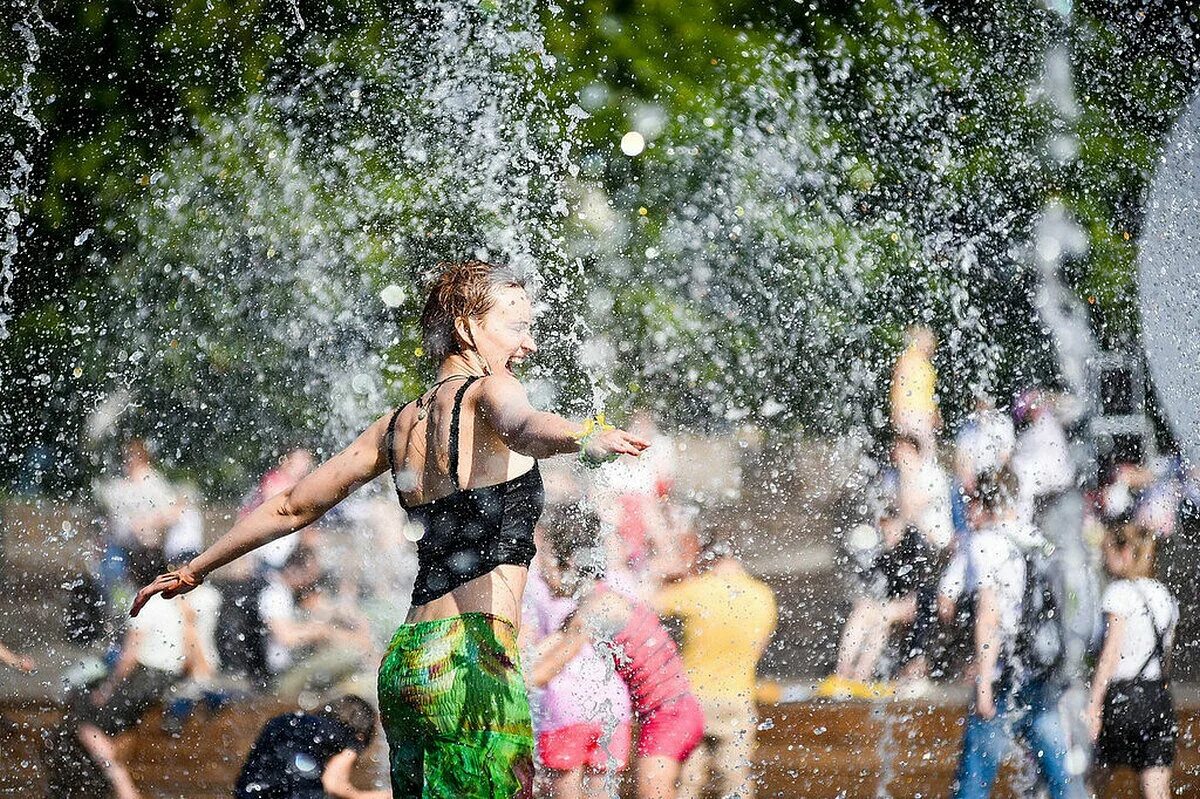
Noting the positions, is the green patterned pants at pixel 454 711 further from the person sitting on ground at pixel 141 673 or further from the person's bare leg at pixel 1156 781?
the person's bare leg at pixel 1156 781

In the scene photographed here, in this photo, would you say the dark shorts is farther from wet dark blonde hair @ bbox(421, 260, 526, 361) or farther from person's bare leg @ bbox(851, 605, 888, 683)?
wet dark blonde hair @ bbox(421, 260, 526, 361)

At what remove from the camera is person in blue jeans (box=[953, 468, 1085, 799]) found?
13.4ft

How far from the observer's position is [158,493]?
186 inches

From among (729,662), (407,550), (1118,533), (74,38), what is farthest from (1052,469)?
(74,38)

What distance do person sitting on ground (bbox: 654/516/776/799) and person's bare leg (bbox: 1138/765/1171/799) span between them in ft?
4.53

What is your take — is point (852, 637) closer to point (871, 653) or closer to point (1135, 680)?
point (871, 653)

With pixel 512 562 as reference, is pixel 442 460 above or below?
above

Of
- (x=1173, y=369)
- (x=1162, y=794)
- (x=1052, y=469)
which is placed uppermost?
(x=1173, y=369)

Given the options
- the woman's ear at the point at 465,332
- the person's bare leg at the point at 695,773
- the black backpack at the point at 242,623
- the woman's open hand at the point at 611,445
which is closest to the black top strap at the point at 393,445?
the woman's ear at the point at 465,332

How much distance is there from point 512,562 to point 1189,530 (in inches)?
146

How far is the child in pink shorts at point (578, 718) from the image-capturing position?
404cm

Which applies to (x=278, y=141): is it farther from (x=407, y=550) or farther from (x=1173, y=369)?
(x=1173, y=369)

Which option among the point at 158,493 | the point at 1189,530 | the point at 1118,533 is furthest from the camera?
the point at 1189,530

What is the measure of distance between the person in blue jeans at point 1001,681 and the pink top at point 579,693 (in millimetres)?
1233
